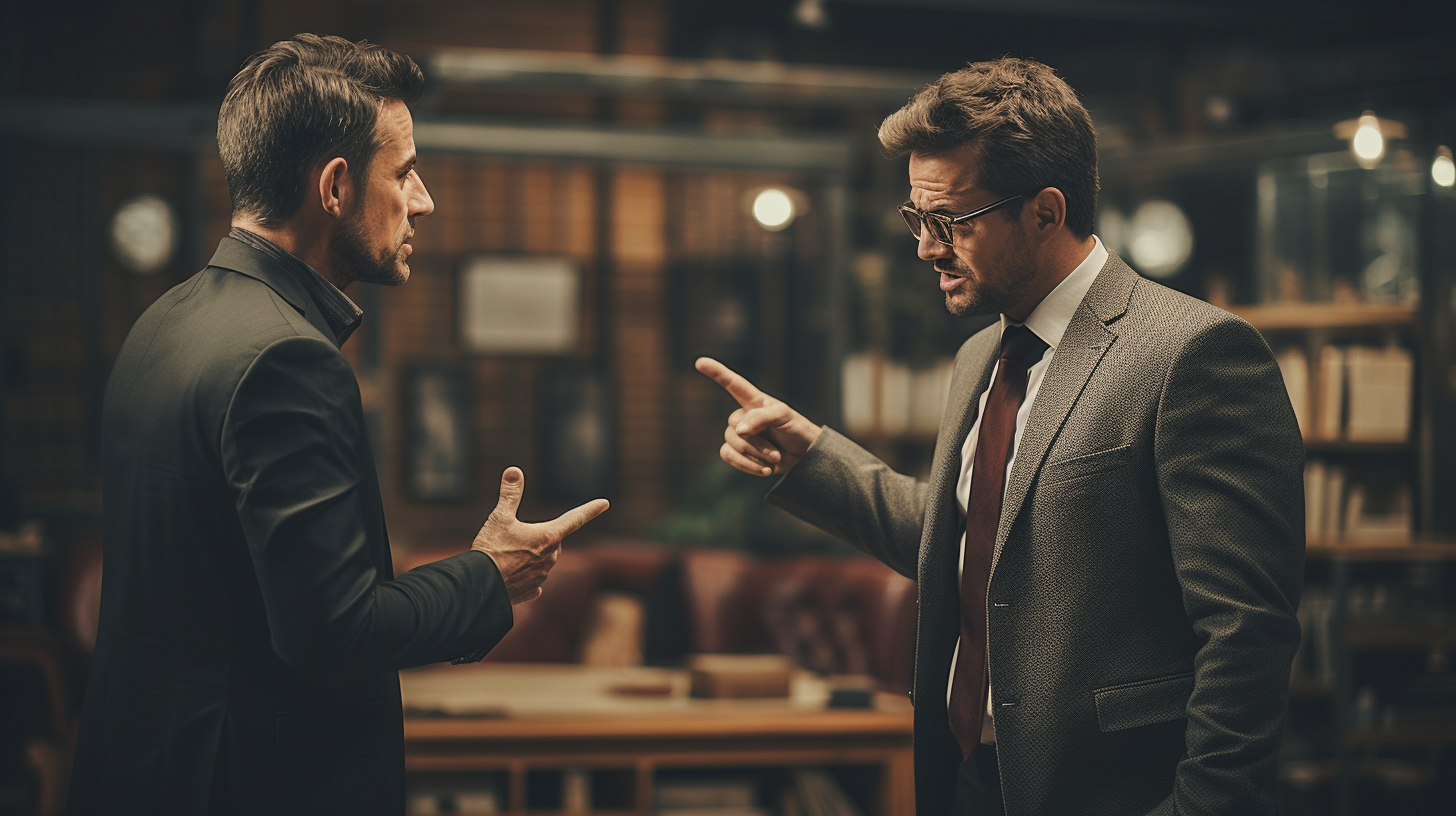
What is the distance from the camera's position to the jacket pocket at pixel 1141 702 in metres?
1.71

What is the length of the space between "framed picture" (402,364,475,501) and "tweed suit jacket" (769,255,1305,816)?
6459 mm

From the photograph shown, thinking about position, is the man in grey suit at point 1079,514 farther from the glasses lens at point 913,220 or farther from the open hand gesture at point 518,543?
the open hand gesture at point 518,543

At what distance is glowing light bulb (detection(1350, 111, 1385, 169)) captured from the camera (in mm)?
5184

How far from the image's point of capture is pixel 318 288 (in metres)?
1.64

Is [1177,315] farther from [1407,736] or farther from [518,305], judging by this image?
[518,305]

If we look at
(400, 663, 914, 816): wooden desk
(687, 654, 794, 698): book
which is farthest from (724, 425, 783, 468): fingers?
(687, 654, 794, 698): book

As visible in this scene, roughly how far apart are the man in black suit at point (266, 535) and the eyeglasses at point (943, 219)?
2.77 feet

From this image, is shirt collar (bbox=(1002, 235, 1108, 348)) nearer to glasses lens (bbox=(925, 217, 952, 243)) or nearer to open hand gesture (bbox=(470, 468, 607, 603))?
glasses lens (bbox=(925, 217, 952, 243))

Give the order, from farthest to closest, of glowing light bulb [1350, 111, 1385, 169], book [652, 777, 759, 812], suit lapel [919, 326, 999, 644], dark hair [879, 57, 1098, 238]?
1. glowing light bulb [1350, 111, 1385, 169]
2. book [652, 777, 759, 812]
3. suit lapel [919, 326, 999, 644]
4. dark hair [879, 57, 1098, 238]

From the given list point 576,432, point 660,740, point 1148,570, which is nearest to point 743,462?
point 1148,570

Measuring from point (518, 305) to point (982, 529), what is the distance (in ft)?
21.1

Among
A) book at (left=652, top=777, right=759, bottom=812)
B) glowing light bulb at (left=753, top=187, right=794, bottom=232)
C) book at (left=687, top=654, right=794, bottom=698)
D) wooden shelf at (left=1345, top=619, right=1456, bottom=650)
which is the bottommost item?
book at (left=652, top=777, right=759, bottom=812)

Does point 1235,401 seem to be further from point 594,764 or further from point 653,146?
point 653,146

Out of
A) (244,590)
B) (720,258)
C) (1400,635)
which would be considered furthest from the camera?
(720,258)
